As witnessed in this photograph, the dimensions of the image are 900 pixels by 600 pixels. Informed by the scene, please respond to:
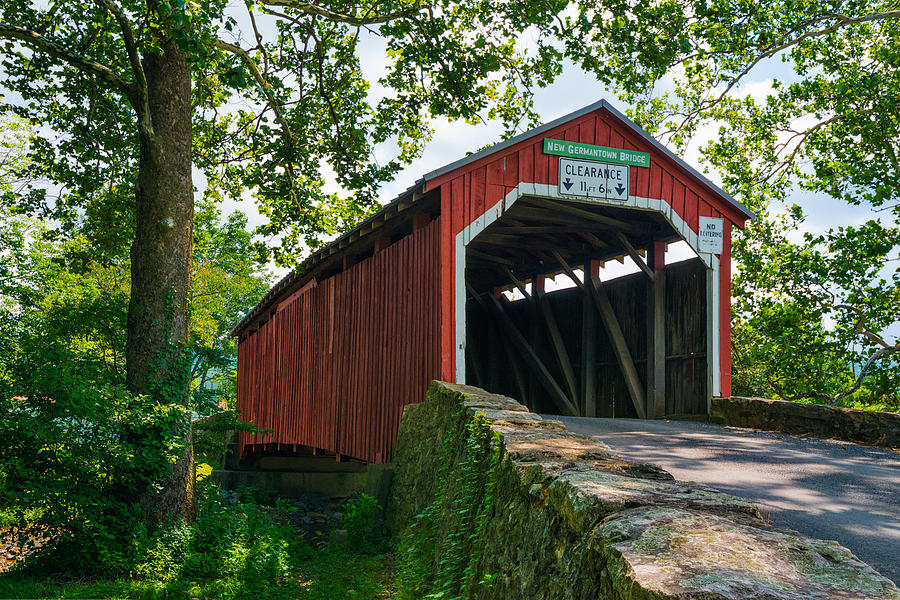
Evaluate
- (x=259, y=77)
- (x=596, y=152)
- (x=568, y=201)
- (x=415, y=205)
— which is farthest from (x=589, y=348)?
(x=259, y=77)

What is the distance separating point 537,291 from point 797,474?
887cm

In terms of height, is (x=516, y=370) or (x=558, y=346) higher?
(x=558, y=346)

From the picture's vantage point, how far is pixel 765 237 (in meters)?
17.5

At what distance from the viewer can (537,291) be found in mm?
14156

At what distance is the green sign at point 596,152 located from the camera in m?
8.98

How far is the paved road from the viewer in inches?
150

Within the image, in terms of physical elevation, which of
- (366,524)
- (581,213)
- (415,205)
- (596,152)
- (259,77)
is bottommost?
(366,524)

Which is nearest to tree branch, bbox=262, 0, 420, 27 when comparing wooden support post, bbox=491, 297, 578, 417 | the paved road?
the paved road

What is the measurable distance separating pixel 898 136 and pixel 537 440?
14289 millimetres

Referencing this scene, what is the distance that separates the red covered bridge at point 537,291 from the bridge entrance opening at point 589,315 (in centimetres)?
3

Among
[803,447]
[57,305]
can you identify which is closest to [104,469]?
[57,305]

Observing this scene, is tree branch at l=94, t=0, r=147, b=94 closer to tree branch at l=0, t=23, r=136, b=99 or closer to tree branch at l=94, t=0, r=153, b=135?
tree branch at l=94, t=0, r=153, b=135

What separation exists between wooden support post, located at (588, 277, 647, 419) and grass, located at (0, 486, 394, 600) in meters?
4.78

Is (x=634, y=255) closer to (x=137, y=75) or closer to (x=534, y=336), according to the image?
(x=534, y=336)
